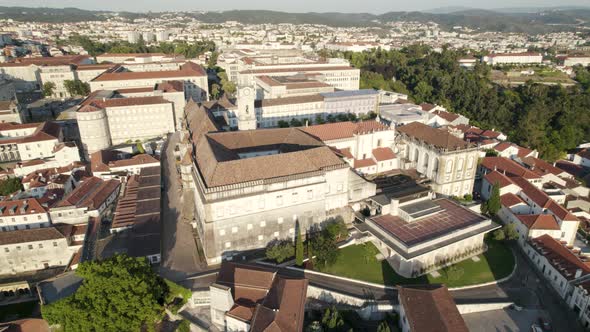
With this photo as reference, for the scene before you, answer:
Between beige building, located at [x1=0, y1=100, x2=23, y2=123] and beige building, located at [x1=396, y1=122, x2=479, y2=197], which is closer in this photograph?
beige building, located at [x1=396, y1=122, x2=479, y2=197]

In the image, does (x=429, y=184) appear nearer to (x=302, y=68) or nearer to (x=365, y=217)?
(x=365, y=217)

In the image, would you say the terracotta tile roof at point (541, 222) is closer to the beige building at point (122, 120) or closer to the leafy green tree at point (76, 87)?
the beige building at point (122, 120)

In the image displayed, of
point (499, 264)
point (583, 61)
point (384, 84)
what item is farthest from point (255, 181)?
point (583, 61)

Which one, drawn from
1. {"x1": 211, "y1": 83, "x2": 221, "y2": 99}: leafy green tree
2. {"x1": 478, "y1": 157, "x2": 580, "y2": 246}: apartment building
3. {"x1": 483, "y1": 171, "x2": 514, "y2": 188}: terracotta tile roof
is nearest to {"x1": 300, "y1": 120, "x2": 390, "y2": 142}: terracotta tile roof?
{"x1": 483, "y1": 171, "x2": 514, "y2": 188}: terracotta tile roof

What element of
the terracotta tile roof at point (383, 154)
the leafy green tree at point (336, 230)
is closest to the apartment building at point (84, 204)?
the leafy green tree at point (336, 230)

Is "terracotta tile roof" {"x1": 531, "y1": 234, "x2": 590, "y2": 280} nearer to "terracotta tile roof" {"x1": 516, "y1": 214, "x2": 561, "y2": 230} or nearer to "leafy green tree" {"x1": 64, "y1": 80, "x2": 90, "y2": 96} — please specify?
"terracotta tile roof" {"x1": 516, "y1": 214, "x2": 561, "y2": 230}
